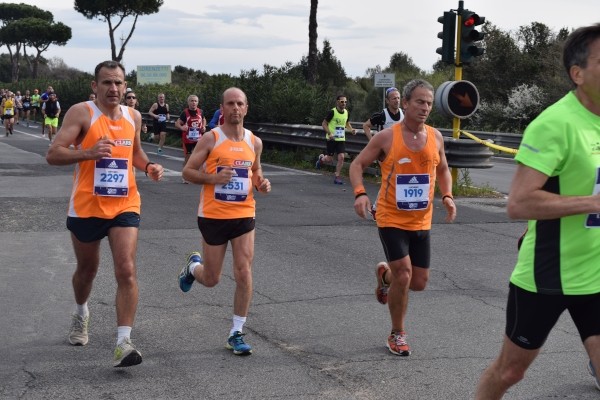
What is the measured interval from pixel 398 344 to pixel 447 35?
11.0 m

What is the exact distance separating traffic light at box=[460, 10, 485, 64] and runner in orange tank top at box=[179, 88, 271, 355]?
10140 millimetres

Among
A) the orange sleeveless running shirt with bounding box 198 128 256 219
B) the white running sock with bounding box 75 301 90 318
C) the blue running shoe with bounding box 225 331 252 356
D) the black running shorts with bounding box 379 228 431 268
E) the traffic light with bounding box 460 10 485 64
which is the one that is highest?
the traffic light with bounding box 460 10 485 64

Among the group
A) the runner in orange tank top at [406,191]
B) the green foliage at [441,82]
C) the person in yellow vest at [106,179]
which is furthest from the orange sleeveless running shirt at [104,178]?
the green foliage at [441,82]

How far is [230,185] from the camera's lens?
689 centimetres

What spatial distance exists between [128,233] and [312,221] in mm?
7334

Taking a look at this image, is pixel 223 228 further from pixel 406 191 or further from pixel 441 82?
pixel 441 82

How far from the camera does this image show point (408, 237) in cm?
668

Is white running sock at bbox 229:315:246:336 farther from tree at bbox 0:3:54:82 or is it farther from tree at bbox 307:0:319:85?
tree at bbox 0:3:54:82

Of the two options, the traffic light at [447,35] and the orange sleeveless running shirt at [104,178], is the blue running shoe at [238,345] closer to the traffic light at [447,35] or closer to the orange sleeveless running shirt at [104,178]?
the orange sleeveless running shirt at [104,178]

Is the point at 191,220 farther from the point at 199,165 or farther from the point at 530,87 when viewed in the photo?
the point at 530,87

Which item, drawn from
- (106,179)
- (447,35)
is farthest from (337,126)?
(106,179)

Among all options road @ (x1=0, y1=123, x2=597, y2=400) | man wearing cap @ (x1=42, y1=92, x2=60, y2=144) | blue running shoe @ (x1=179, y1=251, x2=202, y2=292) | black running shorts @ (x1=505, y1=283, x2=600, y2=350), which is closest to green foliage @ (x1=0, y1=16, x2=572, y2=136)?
man wearing cap @ (x1=42, y1=92, x2=60, y2=144)

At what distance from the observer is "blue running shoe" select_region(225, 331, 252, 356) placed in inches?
252

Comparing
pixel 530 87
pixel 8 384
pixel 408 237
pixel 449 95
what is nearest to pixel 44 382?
pixel 8 384
